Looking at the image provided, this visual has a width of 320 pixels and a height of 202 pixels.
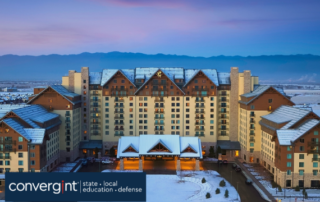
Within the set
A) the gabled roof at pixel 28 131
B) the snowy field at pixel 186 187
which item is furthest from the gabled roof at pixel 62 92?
the snowy field at pixel 186 187

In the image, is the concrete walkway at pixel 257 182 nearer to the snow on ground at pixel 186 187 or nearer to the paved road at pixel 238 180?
the paved road at pixel 238 180

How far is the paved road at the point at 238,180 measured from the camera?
62250 mm

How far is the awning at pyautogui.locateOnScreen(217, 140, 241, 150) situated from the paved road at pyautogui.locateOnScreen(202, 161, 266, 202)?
7.49 meters

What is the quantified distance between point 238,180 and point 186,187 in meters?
14.0

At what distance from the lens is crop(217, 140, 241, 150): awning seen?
9506cm

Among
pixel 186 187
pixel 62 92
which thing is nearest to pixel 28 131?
pixel 62 92

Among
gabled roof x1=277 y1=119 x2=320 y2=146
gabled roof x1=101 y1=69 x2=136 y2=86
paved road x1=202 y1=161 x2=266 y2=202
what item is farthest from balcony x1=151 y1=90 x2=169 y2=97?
gabled roof x1=277 y1=119 x2=320 y2=146

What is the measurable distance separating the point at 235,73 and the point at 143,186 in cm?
5842

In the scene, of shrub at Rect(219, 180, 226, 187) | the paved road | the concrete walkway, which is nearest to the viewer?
the paved road

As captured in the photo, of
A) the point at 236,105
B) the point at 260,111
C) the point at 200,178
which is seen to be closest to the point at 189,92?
the point at 236,105

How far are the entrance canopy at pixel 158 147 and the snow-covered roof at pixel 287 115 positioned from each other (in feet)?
66.7

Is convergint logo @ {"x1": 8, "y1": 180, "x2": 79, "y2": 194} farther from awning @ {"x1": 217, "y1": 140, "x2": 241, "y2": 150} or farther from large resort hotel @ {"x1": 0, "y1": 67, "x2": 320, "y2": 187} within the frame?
awning @ {"x1": 217, "y1": 140, "x2": 241, "y2": 150}

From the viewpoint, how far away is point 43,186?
1948 inches

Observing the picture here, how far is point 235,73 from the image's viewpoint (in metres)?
97.6
